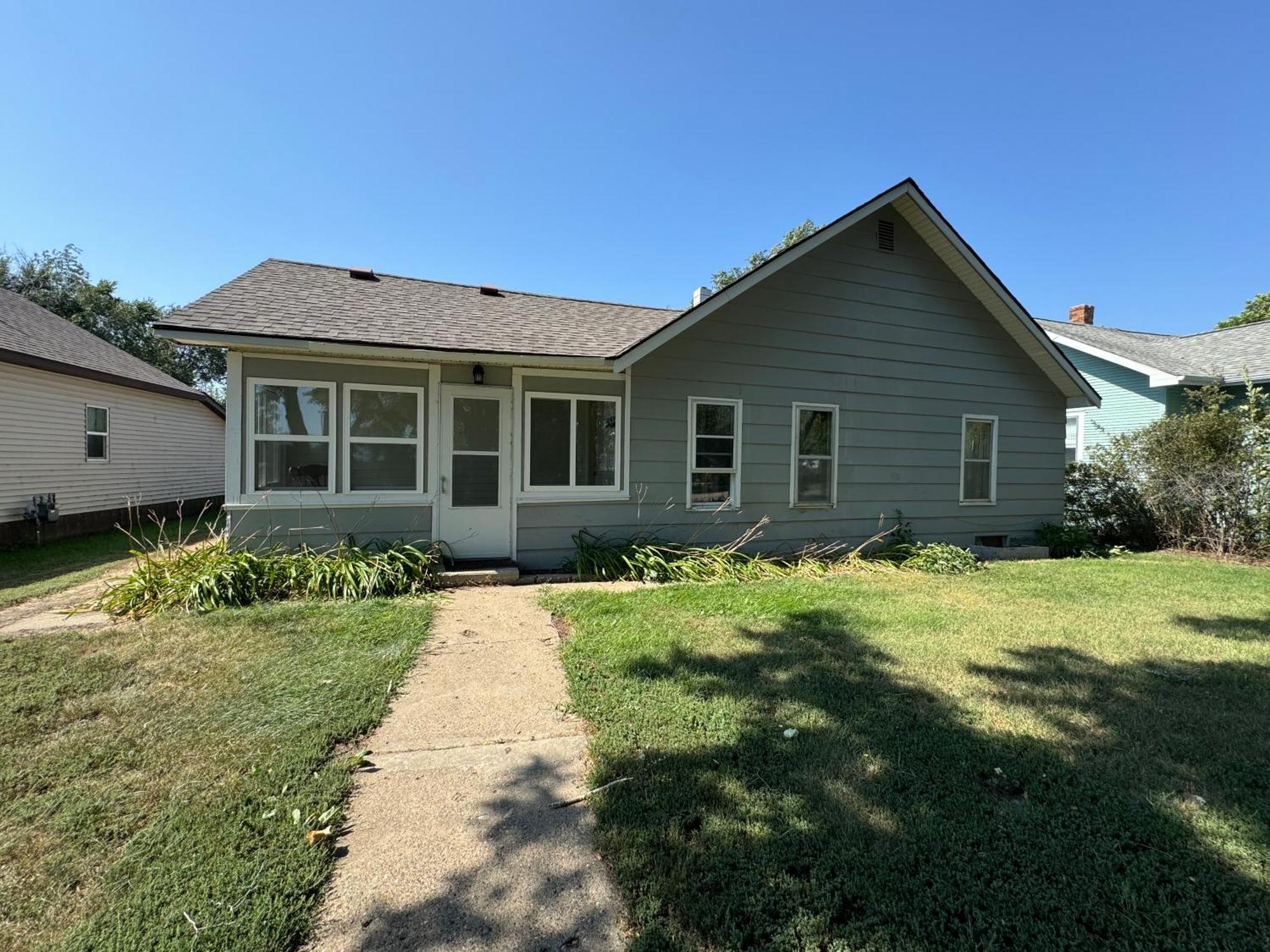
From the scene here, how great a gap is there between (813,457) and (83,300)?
3710 centimetres

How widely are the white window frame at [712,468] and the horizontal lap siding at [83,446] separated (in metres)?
11.5

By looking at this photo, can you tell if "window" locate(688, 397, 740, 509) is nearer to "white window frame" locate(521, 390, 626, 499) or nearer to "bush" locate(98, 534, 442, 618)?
"white window frame" locate(521, 390, 626, 499)

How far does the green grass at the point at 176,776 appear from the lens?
6.13ft

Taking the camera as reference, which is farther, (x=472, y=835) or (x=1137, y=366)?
(x=1137, y=366)

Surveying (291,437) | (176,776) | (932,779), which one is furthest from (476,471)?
(932,779)

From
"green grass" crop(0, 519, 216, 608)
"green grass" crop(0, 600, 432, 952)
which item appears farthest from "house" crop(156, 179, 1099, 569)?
"green grass" crop(0, 600, 432, 952)

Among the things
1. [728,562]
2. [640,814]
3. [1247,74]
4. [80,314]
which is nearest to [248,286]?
[728,562]

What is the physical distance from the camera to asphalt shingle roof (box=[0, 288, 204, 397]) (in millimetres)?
10078

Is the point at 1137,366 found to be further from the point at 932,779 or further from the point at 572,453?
the point at 932,779

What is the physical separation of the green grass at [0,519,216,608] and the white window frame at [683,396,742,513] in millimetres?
5865

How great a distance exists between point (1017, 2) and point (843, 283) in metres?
4.97

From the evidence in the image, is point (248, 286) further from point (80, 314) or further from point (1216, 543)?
point (80, 314)

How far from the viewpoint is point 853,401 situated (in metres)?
8.74

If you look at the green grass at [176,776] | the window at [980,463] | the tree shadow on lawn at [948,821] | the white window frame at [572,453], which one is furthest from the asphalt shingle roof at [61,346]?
the window at [980,463]
